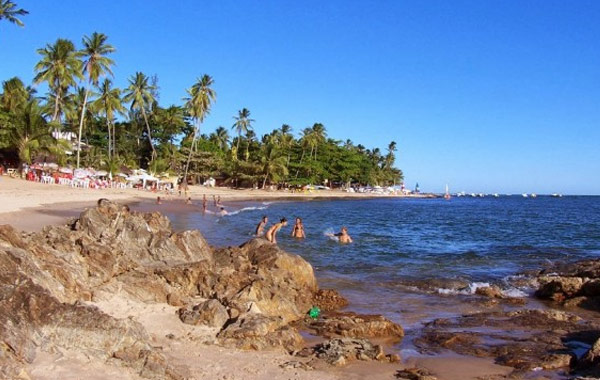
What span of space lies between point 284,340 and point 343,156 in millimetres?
99774

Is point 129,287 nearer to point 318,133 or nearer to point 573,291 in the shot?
point 573,291

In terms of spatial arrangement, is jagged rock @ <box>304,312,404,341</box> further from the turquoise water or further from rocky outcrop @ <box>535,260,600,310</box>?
rocky outcrop @ <box>535,260,600,310</box>

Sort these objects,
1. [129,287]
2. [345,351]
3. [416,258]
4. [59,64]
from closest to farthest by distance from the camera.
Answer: [345,351] → [129,287] → [416,258] → [59,64]

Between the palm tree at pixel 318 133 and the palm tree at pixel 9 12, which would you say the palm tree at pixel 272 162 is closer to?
the palm tree at pixel 318 133

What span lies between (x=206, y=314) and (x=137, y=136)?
74684 millimetres

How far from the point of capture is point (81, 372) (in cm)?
576

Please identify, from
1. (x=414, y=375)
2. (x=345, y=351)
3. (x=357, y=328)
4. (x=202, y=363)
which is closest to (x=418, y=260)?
(x=357, y=328)

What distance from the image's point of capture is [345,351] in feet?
25.9

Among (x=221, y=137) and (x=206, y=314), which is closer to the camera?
(x=206, y=314)

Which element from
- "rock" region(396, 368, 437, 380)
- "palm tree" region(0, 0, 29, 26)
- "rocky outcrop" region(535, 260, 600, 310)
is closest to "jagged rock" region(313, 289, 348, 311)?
"rock" region(396, 368, 437, 380)

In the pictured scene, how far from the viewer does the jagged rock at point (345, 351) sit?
25.1 feet

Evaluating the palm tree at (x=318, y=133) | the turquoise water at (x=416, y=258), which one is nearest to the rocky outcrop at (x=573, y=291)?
the turquoise water at (x=416, y=258)

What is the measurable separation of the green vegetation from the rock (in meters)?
41.3

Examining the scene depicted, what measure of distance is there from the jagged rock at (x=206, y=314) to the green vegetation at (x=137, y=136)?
38044 millimetres
